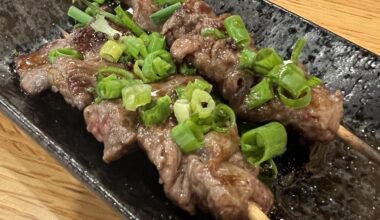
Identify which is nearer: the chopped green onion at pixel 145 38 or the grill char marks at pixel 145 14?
the chopped green onion at pixel 145 38

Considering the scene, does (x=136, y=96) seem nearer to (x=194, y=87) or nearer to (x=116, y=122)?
(x=116, y=122)

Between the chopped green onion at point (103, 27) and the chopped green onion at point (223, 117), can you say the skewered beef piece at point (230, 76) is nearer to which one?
the chopped green onion at point (223, 117)

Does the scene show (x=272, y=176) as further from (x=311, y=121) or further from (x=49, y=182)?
(x=49, y=182)

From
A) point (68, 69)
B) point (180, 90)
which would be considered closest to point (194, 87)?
point (180, 90)

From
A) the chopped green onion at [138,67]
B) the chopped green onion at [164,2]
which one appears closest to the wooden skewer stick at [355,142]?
the chopped green onion at [138,67]

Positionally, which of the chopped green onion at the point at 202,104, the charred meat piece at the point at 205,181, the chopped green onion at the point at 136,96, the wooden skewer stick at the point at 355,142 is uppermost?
the chopped green onion at the point at 136,96

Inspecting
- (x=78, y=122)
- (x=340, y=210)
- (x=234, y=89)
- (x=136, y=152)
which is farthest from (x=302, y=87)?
(x=78, y=122)
